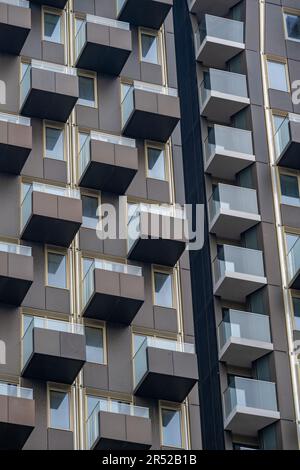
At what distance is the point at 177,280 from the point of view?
69.5 metres

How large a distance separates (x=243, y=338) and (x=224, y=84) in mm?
14920

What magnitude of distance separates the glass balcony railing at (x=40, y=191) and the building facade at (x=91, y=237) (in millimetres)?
91

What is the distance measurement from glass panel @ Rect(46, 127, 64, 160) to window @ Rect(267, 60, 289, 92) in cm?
1385

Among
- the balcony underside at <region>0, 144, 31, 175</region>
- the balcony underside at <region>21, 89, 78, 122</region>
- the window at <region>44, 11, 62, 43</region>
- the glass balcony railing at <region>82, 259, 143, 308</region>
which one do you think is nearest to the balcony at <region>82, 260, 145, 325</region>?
the glass balcony railing at <region>82, 259, 143, 308</region>

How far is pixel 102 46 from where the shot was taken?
240 ft

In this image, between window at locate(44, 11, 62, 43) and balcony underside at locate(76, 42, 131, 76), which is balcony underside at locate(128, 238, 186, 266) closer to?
balcony underside at locate(76, 42, 131, 76)

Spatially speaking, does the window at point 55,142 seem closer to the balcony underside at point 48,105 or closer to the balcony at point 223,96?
the balcony underside at point 48,105

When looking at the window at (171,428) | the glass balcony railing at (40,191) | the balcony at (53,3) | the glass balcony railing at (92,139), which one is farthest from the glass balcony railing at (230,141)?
the window at (171,428)

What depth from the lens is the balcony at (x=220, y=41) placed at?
266 feet

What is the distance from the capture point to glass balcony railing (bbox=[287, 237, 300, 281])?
73812 millimetres

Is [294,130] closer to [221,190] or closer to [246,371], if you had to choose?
[221,190]

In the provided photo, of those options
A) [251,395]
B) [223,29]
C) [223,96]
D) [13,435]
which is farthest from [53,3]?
[13,435]

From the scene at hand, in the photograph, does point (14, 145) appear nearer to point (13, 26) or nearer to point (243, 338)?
point (13, 26)
